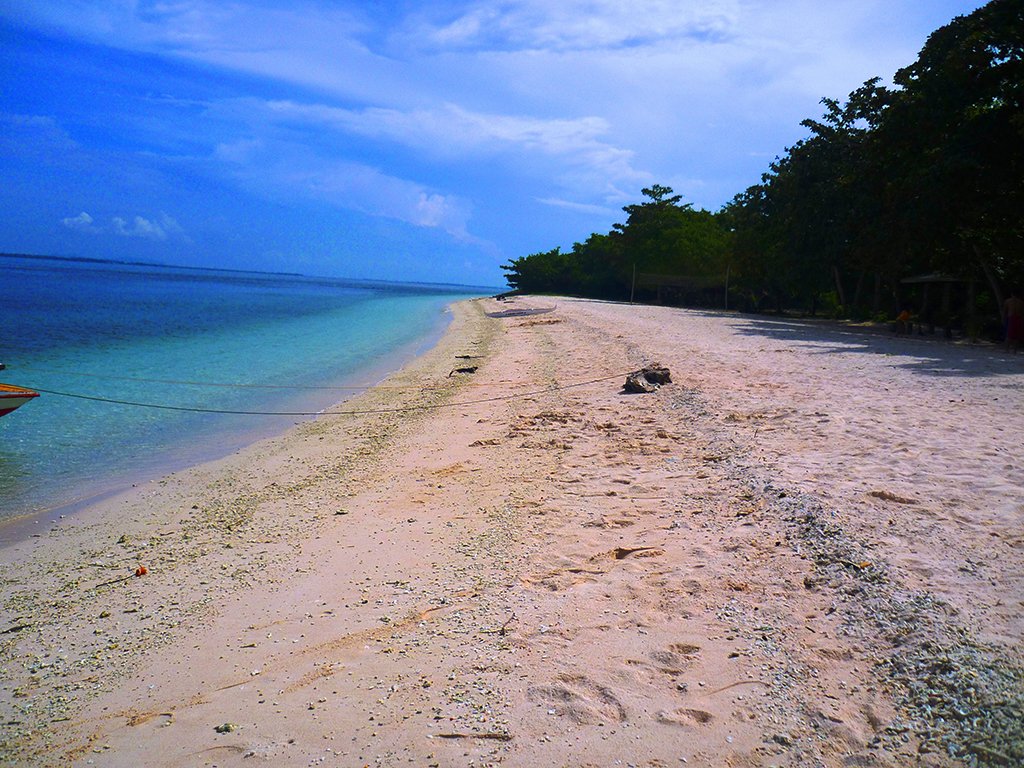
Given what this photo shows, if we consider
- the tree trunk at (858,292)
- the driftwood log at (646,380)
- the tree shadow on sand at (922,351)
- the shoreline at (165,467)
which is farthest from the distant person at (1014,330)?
the tree trunk at (858,292)

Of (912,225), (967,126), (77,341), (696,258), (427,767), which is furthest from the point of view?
(696,258)

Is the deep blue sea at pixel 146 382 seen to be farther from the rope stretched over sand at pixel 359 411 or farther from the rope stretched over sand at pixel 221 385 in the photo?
the rope stretched over sand at pixel 359 411

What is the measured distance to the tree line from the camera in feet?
58.5

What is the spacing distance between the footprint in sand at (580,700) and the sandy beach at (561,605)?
14 mm

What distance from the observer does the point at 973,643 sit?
307cm

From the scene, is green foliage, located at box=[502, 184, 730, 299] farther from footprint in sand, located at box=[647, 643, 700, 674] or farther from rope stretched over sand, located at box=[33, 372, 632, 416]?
footprint in sand, located at box=[647, 643, 700, 674]

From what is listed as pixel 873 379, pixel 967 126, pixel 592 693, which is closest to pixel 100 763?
pixel 592 693

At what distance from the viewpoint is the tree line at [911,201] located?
17.8 m

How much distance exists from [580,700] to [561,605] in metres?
0.87

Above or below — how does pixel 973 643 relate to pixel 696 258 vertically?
below

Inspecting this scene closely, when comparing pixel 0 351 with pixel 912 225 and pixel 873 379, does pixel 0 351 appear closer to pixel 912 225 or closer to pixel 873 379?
pixel 873 379

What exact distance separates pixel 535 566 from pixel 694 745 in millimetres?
1833

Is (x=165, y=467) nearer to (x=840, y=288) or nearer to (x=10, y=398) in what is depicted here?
(x=10, y=398)

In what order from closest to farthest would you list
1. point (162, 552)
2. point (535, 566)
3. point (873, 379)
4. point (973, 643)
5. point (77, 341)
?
point (973, 643) < point (535, 566) < point (162, 552) < point (873, 379) < point (77, 341)
